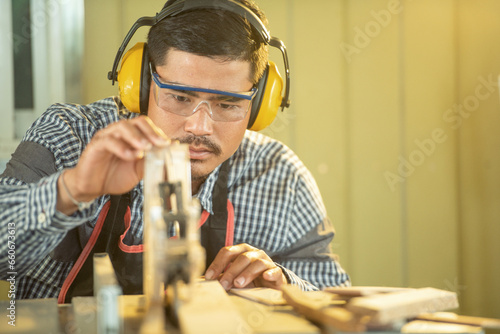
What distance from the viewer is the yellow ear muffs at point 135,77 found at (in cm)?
174

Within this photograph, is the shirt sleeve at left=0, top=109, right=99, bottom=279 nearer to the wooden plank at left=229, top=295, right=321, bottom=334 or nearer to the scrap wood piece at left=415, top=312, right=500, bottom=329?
the wooden plank at left=229, top=295, right=321, bottom=334

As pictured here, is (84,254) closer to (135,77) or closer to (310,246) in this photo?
(135,77)

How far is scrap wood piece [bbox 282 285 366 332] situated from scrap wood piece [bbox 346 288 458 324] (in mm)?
21

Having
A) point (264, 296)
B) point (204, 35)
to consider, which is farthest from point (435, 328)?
point (204, 35)

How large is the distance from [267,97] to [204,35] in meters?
0.29

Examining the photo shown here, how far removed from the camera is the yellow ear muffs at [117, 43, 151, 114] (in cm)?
174

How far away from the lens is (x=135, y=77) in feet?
5.70

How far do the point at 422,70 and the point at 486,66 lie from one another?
0.98 feet

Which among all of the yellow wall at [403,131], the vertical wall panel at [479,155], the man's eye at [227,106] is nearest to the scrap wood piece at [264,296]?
the man's eye at [227,106]

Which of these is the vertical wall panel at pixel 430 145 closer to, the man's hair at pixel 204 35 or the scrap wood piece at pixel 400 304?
the man's hair at pixel 204 35

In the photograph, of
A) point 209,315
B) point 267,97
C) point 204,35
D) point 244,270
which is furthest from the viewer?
point 267,97

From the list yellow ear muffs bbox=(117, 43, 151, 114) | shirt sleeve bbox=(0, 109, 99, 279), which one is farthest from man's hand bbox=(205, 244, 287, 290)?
yellow ear muffs bbox=(117, 43, 151, 114)

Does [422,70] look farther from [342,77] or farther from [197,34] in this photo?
[197,34]

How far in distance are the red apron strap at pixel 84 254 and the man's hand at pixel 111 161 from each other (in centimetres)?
47
